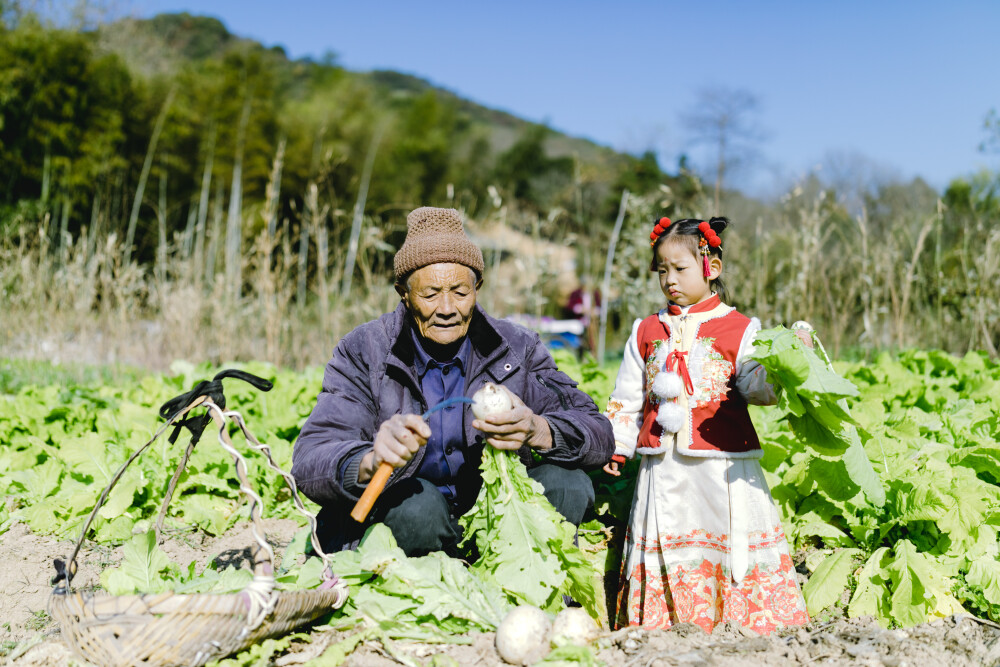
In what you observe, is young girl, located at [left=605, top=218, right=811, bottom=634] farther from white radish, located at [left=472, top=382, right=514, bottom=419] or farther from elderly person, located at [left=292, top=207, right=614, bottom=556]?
white radish, located at [left=472, top=382, right=514, bottom=419]

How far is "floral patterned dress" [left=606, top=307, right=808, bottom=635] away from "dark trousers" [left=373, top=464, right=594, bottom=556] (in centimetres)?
26

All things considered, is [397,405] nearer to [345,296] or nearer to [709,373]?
[709,373]

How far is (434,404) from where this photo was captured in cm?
245

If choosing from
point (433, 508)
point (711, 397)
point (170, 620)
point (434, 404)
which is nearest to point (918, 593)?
point (711, 397)

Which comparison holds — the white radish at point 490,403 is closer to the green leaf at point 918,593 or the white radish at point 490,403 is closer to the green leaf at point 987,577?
the green leaf at point 918,593

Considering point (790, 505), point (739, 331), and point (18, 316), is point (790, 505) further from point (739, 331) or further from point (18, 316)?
point (18, 316)

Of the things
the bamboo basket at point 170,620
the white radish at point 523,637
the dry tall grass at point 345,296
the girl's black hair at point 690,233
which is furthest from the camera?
the dry tall grass at point 345,296

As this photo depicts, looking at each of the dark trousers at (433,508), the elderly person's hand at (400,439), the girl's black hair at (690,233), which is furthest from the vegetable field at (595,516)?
the girl's black hair at (690,233)

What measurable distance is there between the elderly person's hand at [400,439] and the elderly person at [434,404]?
20 cm

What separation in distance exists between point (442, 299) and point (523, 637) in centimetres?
109

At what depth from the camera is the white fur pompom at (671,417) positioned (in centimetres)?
233

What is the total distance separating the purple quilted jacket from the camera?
223 centimetres

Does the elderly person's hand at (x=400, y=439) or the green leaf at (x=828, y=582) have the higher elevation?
the elderly person's hand at (x=400, y=439)

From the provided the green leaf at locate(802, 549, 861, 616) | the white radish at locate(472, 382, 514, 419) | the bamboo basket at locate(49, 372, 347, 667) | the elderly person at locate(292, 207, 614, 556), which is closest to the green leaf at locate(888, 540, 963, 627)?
the green leaf at locate(802, 549, 861, 616)
